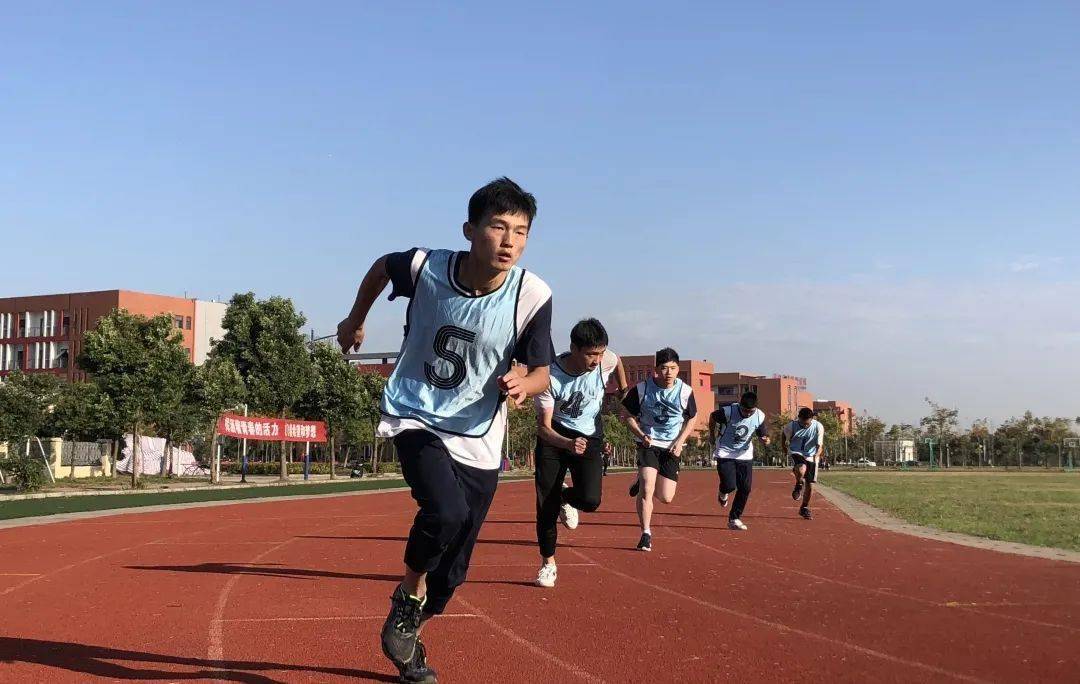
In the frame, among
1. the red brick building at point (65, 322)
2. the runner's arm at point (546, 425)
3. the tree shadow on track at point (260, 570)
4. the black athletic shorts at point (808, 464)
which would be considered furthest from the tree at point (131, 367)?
the red brick building at point (65, 322)

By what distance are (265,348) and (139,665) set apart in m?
36.8

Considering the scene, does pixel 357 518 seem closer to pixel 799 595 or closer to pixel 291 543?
pixel 291 543

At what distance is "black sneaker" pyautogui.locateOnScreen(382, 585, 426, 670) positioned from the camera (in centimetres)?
433

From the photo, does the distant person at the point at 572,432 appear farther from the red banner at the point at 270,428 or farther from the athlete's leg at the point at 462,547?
the red banner at the point at 270,428

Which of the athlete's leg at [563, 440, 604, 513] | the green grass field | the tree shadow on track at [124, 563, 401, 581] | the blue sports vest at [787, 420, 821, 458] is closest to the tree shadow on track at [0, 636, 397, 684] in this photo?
the tree shadow on track at [124, 563, 401, 581]

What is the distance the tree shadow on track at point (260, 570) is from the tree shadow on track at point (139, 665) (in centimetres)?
326

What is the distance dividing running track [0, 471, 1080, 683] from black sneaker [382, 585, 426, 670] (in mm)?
375

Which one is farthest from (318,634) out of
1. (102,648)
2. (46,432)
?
(46,432)

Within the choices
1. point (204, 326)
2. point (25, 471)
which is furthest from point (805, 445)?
point (204, 326)

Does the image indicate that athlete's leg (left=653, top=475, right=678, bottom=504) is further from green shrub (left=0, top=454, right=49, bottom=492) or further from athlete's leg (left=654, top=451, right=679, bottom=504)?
green shrub (left=0, top=454, right=49, bottom=492)

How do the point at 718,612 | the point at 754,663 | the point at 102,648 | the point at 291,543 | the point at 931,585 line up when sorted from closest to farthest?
1. the point at 754,663
2. the point at 102,648
3. the point at 718,612
4. the point at 931,585
5. the point at 291,543

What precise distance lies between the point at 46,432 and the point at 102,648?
134 feet

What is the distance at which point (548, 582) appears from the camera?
7.91 metres

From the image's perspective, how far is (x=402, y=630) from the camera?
14.3 feet
